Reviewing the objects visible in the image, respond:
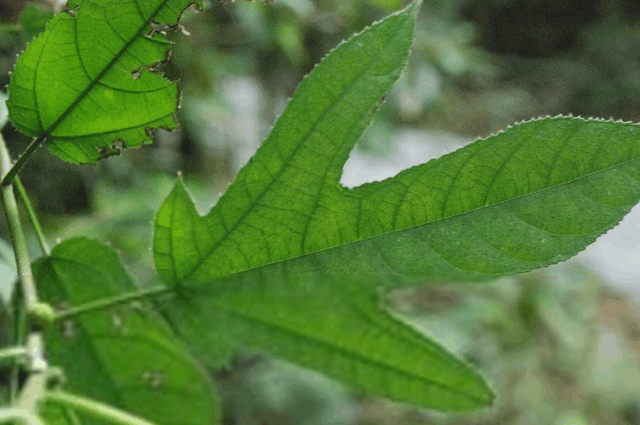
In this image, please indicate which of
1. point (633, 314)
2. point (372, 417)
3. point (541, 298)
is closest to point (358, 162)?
point (541, 298)

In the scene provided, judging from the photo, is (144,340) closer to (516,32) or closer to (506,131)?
(506,131)

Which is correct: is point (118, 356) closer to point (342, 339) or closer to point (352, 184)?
point (342, 339)

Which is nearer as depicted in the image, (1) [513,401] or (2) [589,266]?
(1) [513,401]

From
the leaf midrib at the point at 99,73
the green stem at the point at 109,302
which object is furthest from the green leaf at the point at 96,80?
the green stem at the point at 109,302

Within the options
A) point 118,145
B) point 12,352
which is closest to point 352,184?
point 118,145

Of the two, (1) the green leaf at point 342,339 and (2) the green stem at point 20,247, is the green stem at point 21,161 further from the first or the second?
(1) the green leaf at point 342,339

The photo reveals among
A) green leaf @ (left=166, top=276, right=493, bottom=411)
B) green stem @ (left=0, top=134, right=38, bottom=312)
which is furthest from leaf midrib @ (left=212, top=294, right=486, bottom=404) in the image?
green stem @ (left=0, top=134, right=38, bottom=312)
